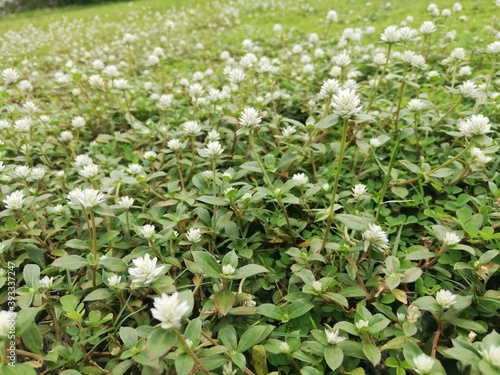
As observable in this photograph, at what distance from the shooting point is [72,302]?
1.44m

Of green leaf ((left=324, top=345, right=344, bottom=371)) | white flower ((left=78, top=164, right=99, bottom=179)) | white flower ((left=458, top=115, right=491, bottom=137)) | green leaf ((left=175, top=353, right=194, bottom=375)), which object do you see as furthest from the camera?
white flower ((left=78, top=164, right=99, bottom=179))

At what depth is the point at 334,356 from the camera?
1.25m

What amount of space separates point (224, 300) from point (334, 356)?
417mm

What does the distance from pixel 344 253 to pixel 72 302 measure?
108 cm

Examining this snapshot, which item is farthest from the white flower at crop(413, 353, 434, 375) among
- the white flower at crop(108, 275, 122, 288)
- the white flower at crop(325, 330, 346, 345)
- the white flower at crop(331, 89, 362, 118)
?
the white flower at crop(108, 275, 122, 288)

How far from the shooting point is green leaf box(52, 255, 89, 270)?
1508 mm

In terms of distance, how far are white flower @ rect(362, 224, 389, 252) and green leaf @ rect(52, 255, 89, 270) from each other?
3.65 ft

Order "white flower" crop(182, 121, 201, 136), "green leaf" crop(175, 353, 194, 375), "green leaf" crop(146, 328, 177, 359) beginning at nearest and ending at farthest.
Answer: "green leaf" crop(146, 328, 177, 359)
"green leaf" crop(175, 353, 194, 375)
"white flower" crop(182, 121, 201, 136)

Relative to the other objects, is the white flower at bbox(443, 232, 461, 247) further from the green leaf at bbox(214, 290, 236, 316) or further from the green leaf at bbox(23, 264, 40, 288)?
the green leaf at bbox(23, 264, 40, 288)

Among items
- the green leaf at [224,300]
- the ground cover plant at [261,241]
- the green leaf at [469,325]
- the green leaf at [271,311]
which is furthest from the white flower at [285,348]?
the green leaf at [469,325]

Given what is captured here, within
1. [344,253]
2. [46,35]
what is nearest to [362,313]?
[344,253]

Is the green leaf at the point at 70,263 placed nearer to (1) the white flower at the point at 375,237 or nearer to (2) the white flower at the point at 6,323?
(2) the white flower at the point at 6,323

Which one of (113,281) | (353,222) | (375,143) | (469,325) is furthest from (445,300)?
(113,281)

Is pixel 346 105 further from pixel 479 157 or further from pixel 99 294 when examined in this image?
pixel 99 294
